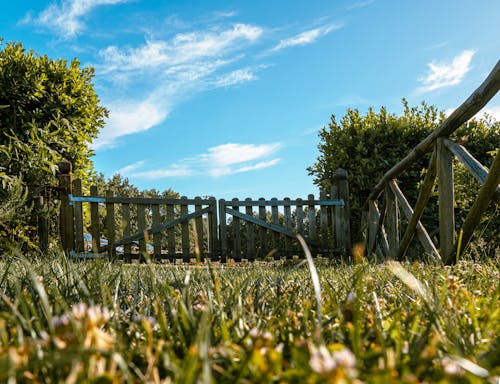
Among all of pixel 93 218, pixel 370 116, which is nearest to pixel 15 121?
pixel 93 218

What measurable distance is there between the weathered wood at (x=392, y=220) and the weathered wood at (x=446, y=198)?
1712mm

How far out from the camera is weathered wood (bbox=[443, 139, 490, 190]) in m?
3.14

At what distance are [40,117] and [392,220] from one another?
570cm

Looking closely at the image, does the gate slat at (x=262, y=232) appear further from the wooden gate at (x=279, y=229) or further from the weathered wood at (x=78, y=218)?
the weathered wood at (x=78, y=218)

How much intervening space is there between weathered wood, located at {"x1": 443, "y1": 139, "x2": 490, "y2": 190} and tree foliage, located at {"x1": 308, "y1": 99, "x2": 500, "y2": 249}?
13.3 ft

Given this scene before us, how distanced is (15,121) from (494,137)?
8219 mm

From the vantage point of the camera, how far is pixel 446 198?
377cm

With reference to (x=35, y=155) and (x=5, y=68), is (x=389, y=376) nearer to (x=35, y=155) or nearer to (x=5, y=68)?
(x=35, y=155)

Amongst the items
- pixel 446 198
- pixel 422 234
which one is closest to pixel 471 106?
pixel 446 198

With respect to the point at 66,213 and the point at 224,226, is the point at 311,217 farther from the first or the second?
the point at 66,213

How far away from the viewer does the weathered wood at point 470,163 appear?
3.14 metres

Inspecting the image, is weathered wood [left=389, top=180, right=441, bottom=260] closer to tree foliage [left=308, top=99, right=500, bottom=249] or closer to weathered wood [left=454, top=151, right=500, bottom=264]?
weathered wood [left=454, top=151, right=500, bottom=264]

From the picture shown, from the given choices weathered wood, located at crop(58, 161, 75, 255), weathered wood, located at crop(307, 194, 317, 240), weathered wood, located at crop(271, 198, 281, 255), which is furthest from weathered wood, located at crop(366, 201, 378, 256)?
weathered wood, located at crop(58, 161, 75, 255)

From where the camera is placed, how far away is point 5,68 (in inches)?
274
